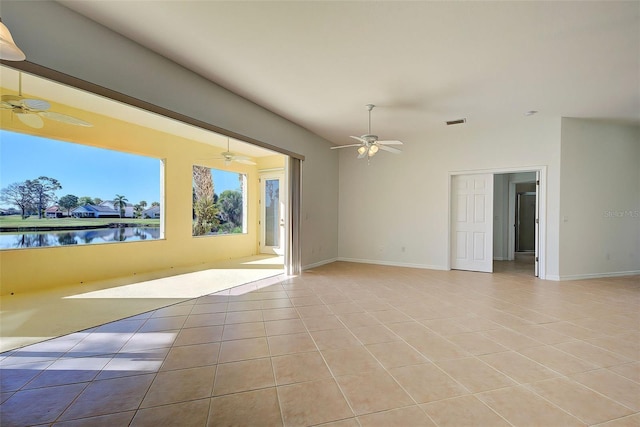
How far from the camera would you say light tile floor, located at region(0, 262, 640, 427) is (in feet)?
5.92

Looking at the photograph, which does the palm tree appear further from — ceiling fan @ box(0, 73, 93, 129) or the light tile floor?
the light tile floor

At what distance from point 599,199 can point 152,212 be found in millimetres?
8934

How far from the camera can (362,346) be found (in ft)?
8.87

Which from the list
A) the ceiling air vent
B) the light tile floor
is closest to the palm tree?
the light tile floor

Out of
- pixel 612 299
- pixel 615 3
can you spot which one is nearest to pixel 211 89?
pixel 615 3

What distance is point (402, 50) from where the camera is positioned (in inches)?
123

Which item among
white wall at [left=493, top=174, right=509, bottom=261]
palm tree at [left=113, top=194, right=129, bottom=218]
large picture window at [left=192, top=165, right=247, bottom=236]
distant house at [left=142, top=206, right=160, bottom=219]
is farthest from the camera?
white wall at [left=493, top=174, right=509, bottom=261]

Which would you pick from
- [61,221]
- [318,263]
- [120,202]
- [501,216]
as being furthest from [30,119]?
[501,216]

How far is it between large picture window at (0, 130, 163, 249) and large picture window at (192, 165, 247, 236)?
0.96 meters

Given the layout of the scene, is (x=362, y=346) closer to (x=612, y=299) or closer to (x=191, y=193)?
(x=612, y=299)

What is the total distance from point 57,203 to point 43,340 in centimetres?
309

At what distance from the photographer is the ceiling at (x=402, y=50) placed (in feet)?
8.33

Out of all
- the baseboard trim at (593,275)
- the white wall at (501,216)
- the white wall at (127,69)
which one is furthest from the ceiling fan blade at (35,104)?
the white wall at (501,216)

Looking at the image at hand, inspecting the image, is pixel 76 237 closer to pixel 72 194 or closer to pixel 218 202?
pixel 72 194
